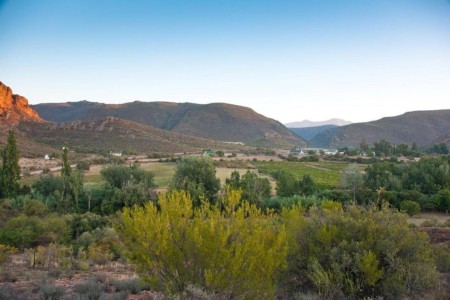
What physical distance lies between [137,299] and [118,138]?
90.1m

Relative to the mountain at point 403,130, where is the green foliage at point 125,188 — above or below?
below

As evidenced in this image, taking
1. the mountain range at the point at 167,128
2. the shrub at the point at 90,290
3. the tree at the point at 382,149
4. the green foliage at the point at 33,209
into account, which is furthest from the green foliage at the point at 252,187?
the tree at the point at 382,149

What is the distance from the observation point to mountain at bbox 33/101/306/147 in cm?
15050

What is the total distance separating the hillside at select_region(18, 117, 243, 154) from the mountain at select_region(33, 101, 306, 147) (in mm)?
39786

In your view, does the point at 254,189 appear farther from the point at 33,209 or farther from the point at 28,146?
the point at 28,146

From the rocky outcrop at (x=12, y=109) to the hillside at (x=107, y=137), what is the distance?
350 cm

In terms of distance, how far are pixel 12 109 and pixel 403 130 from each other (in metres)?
135

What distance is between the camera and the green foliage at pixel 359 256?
8.69m

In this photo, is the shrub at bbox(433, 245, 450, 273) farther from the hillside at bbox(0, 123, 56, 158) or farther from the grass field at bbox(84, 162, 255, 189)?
the hillside at bbox(0, 123, 56, 158)

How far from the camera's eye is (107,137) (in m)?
95.0

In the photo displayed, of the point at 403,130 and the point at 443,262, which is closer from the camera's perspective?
the point at 443,262

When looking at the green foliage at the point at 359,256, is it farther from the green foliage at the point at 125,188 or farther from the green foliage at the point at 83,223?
the green foliage at the point at 125,188

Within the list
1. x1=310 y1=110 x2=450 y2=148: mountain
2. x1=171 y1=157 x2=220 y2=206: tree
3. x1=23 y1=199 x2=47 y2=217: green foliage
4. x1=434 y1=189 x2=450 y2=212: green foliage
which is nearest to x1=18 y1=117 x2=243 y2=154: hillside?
x1=171 y1=157 x2=220 y2=206: tree

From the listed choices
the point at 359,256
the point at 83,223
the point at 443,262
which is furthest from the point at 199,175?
the point at 359,256
